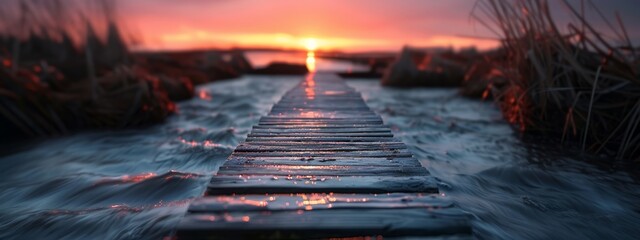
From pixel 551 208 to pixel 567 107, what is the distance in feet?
8.41

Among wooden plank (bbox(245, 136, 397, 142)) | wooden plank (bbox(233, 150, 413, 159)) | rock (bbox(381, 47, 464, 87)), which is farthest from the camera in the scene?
rock (bbox(381, 47, 464, 87))

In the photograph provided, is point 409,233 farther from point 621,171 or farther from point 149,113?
point 149,113

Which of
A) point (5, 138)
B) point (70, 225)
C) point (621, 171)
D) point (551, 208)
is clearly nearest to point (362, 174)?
point (551, 208)

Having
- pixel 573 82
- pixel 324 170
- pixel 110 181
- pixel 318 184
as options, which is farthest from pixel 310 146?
pixel 573 82

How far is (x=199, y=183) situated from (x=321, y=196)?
197 cm

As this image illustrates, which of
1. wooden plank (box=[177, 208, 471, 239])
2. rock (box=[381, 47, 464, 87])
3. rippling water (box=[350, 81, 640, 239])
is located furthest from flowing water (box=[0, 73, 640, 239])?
rock (box=[381, 47, 464, 87])

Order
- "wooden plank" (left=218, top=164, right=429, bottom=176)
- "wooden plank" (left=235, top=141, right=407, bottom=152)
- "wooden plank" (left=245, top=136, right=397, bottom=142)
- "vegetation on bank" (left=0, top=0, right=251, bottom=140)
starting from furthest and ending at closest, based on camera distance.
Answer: "vegetation on bank" (left=0, top=0, right=251, bottom=140)
"wooden plank" (left=245, top=136, right=397, bottom=142)
"wooden plank" (left=235, top=141, right=407, bottom=152)
"wooden plank" (left=218, top=164, right=429, bottom=176)

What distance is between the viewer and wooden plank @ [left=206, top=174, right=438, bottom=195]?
97.9 inches

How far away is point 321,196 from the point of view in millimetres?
2408

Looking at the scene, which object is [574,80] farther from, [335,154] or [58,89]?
[58,89]

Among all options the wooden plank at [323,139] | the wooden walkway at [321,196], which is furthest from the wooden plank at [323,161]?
the wooden plank at [323,139]

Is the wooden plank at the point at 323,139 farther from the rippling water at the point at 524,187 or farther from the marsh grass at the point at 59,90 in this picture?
the marsh grass at the point at 59,90

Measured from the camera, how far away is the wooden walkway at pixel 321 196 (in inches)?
79.9

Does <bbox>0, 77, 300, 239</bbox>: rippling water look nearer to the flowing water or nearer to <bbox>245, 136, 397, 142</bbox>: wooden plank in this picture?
the flowing water
